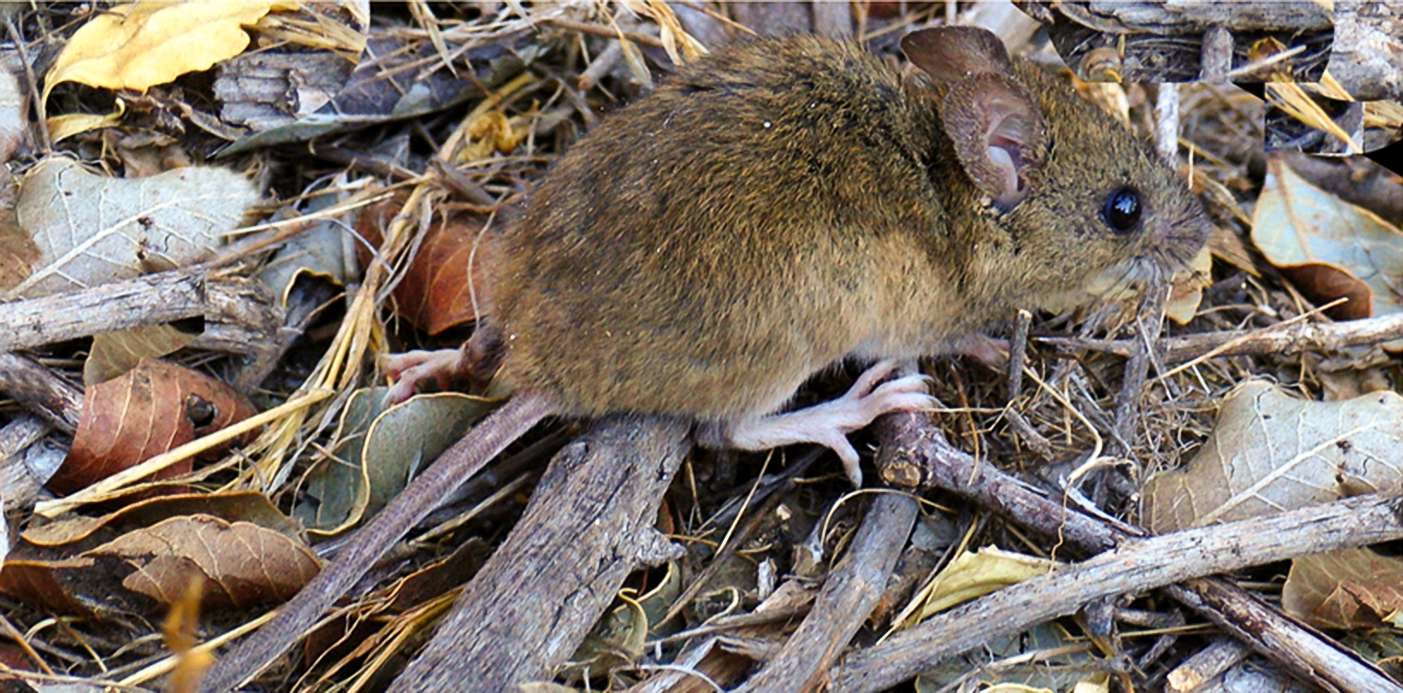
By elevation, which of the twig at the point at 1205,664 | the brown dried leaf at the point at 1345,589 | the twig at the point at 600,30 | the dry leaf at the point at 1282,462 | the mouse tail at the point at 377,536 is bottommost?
the twig at the point at 1205,664

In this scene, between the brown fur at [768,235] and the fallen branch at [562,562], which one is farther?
the brown fur at [768,235]

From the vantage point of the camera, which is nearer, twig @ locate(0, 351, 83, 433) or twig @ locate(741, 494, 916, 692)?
twig @ locate(741, 494, 916, 692)

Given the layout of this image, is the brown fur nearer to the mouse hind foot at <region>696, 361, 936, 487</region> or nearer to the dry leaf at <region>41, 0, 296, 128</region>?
the mouse hind foot at <region>696, 361, 936, 487</region>

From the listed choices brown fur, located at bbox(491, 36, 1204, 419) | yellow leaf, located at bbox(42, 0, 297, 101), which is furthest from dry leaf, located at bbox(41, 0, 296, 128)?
brown fur, located at bbox(491, 36, 1204, 419)

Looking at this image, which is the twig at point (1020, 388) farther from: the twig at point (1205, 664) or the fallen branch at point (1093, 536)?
the twig at point (1205, 664)

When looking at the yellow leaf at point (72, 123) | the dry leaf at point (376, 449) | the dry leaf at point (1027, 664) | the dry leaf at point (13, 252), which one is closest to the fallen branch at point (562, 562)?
the dry leaf at point (376, 449)

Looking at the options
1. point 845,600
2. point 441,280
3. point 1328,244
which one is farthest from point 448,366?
point 1328,244

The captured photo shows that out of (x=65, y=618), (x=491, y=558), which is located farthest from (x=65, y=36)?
(x=491, y=558)
